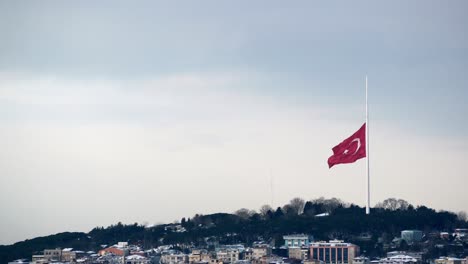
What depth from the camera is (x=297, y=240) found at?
116 metres

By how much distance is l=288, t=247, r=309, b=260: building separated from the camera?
112m

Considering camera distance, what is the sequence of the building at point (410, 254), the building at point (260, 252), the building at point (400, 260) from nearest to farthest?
1. the building at point (400, 260)
2. the building at point (410, 254)
3. the building at point (260, 252)

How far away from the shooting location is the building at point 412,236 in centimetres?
11275

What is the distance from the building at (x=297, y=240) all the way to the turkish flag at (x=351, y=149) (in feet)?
74.1

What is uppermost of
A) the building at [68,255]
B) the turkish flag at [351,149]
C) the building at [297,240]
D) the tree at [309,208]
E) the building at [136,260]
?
the turkish flag at [351,149]

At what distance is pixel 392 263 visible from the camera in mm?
104812

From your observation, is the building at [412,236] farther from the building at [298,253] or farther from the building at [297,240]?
the building at [298,253]

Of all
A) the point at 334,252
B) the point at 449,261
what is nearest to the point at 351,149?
the point at 449,261

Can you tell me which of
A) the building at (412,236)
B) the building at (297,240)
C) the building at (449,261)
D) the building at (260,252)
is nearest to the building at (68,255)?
the building at (260,252)

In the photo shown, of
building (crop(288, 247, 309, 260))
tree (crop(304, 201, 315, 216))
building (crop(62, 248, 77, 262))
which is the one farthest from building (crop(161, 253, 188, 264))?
tree (crop(304, 201, 315, 216))

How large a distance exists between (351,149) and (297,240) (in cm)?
2572

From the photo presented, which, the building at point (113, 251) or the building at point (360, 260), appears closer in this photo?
the building at point (360, 260)

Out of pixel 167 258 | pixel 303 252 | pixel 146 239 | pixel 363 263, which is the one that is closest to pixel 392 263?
pixel 363 263

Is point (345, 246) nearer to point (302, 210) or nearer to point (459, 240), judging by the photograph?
point (459, 240)
